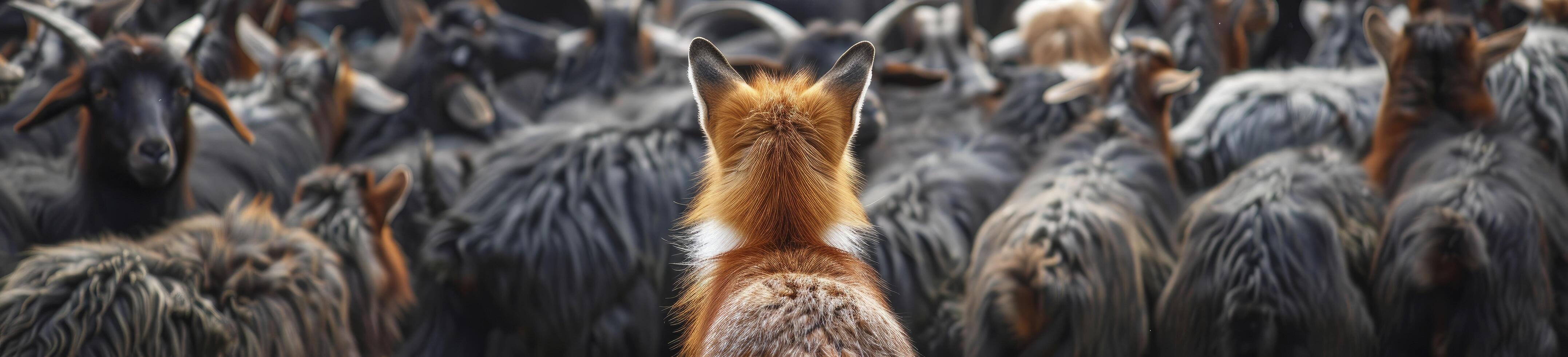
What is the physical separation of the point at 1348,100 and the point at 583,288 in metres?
3.66

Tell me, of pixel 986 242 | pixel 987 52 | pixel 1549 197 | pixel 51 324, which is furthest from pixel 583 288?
pixel 1549 197

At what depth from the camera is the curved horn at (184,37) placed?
4043mm

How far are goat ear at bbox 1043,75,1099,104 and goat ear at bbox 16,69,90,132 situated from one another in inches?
153

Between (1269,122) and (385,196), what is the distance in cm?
400

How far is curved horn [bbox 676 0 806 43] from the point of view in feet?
22.5

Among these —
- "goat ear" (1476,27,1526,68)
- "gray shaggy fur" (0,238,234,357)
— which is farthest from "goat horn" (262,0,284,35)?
"goat ear" (1476,27,1526,68)

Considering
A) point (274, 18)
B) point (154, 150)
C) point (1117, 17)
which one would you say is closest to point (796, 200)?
point (154, 150)

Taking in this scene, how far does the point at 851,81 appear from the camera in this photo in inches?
115

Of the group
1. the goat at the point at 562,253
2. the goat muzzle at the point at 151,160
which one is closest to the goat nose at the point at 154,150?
the goat muzzle at the point at 151,160

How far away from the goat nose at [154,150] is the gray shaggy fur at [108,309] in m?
0.57

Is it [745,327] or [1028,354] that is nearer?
[745,327]

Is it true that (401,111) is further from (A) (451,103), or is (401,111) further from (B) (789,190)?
(B) (789,190)

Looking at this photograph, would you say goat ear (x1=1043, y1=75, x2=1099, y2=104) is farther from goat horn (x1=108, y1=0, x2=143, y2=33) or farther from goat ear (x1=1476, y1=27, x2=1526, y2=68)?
goat horn (x1=108, y1=0, x2=143, y2=33)

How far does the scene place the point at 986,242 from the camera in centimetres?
427
